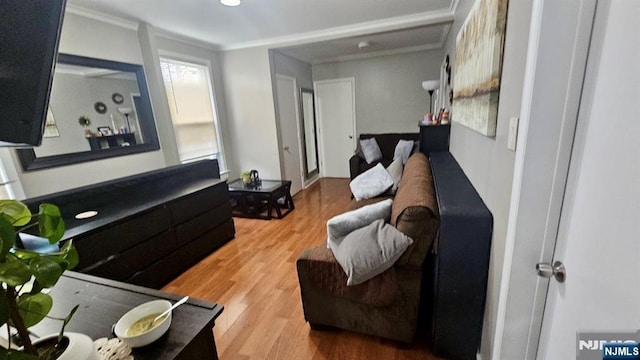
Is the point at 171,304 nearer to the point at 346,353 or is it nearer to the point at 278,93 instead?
the point at 346,353

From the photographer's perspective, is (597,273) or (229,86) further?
(229,86)

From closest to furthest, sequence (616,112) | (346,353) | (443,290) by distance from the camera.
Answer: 1. (616,112)
2. (443,290)
3. (346,353)

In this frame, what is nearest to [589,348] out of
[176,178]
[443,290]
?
[443,290]

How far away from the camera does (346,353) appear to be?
1.56 metres

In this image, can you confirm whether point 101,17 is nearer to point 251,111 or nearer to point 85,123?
point 85,123

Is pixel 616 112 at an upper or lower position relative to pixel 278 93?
lower

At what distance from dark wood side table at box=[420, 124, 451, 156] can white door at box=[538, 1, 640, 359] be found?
2.36m

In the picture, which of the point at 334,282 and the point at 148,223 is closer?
the point at 334,282

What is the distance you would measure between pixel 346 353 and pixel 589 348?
1157mm

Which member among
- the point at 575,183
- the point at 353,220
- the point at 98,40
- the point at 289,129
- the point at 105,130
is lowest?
the point at 353,220

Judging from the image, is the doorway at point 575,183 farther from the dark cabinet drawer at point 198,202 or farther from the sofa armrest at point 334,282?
the dark cabinet drawer at point 198,202

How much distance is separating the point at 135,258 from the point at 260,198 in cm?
168

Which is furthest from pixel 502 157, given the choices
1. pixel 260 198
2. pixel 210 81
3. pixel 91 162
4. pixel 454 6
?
pixel 210 81

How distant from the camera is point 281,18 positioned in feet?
9.34
